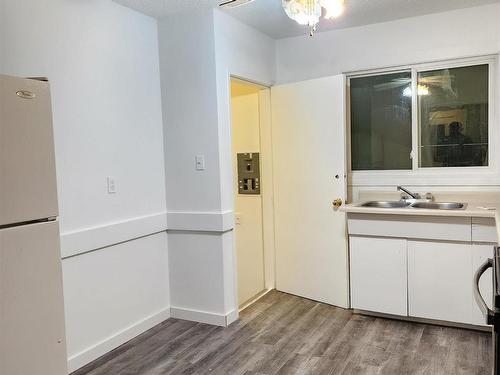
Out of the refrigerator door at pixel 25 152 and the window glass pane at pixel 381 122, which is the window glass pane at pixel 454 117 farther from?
the refrigerator door at pixel 25 152

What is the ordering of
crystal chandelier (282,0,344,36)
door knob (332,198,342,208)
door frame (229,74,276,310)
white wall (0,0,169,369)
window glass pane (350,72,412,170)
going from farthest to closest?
door frame (229,74,276,310)
window glass pane (350,72,412,170)
door knob (332,198,342,208)
white wall (0,0,169,369)
crystal chandelier (282,0,344,36)

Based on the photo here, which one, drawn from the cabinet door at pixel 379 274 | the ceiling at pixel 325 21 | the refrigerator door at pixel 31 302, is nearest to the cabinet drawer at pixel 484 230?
the cabinet door at pixel 379 274

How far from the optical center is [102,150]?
9.07ft

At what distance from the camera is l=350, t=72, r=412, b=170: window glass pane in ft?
11.7

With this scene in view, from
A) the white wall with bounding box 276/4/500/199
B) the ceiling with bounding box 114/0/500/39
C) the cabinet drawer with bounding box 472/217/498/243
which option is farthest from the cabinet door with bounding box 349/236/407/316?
the ceiling with bounding box 114/0/500/39

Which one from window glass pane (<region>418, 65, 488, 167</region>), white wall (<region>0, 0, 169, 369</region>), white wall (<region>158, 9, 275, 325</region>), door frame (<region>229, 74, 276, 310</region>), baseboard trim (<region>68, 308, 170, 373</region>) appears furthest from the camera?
door frame (<region>229, 74, 276, 310</region>)

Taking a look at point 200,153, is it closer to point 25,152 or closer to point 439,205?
point 25,152

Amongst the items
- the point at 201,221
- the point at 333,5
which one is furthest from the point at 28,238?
the point at 333,5

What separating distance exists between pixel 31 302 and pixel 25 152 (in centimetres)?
60

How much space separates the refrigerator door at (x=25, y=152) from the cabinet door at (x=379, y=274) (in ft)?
7.53

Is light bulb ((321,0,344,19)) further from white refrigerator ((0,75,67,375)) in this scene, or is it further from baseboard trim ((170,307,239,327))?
baseboard trim ((170,307,239,327))

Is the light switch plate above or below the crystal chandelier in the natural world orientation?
below

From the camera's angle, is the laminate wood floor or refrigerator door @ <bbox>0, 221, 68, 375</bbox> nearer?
refrigerator door @ <bbox>0, 221, 68, 375</bbox>

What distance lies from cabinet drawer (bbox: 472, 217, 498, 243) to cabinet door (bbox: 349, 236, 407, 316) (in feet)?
1.57
